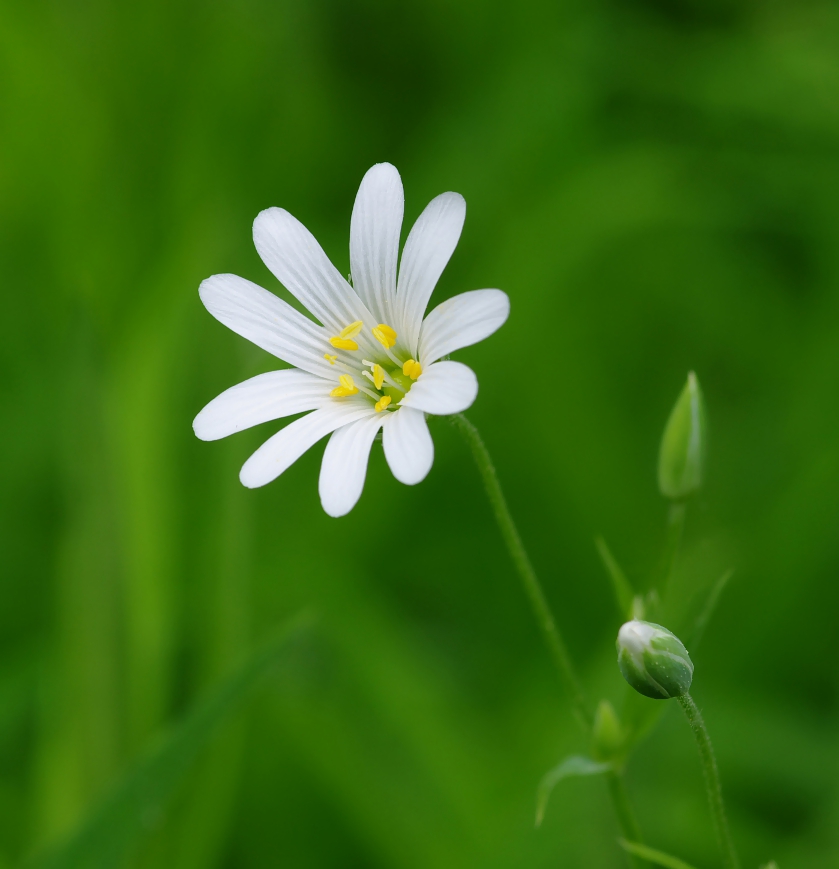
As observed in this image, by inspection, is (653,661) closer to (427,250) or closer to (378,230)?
(427,250)

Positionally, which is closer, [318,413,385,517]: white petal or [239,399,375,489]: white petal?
[318,413,385,517]: white petal

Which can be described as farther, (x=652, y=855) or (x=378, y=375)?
(x=378, y=375)

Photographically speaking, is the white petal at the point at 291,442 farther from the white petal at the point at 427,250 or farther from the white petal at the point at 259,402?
the white petal at the point at 427,250

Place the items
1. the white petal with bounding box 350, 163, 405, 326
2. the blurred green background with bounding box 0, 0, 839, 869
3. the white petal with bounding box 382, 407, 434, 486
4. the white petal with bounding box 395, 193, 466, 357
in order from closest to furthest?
the white petal with bounding box 382, 407, 434, 486, the white petal with bounding box 395, 193, 466, 357, the white petal with bounding box 350, 163, 405, 326, the blurred green background with bounding box 0, 0, 839, 869

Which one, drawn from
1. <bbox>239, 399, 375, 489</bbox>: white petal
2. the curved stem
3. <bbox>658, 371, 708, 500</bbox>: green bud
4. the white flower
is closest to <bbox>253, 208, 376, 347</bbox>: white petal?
the white flower

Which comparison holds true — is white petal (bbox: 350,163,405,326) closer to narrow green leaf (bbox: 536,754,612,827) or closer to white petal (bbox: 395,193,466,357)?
white petal (bbox: 395,193,466,357)

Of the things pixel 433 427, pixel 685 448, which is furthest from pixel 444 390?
pixel 433 427

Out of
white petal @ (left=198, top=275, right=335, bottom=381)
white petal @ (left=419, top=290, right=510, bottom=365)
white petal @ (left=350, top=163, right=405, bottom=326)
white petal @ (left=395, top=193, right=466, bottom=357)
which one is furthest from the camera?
white petal @ (left=198, top=275, right=335, bottom=381)
